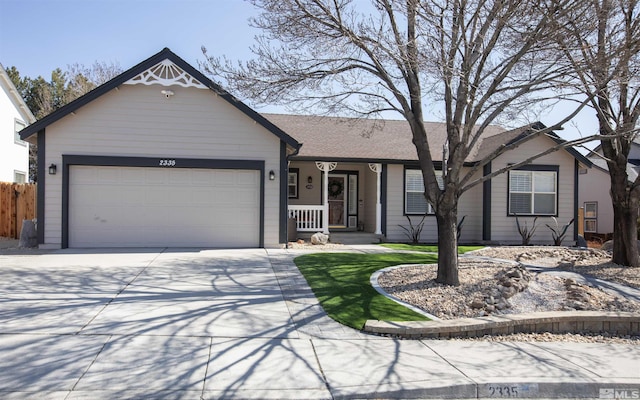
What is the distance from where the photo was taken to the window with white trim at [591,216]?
954 inches

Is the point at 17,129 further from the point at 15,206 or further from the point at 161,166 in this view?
the point at 161,166

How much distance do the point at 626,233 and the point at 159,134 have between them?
11.8 metres

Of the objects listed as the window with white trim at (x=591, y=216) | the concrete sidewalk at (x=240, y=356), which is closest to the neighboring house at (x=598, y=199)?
the window with white trim at (x=591, y=216)

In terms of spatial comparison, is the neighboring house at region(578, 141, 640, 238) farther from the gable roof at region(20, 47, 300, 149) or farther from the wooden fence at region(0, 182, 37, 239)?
the wooden fence at region(0, 182, 37, 239)

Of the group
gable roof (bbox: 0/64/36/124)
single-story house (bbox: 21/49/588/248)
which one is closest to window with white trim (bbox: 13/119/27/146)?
gable roof (bbox: 0/64/36/124)

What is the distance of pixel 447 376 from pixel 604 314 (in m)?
3.36

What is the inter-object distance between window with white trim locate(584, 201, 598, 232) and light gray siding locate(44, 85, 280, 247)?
59.6 ft

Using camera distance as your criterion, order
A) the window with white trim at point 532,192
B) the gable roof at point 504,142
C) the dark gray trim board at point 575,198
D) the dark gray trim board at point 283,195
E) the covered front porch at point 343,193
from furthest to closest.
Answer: the dark gray trim board at point 575,198 → the window with white trim at point 532,192 → the covered front porch at point 343,193 → the gable roof at point 504,142 → the dark gray trim board at point 283,195

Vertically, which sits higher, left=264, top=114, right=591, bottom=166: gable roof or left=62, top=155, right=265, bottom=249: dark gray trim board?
left=264, top=114, right=591, bottom=166: gable roof

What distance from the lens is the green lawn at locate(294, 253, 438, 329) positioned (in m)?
6.89

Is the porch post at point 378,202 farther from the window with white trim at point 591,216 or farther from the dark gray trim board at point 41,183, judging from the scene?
the window with white trim at point 591,216

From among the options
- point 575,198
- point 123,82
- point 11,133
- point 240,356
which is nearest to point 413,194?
point 575,198

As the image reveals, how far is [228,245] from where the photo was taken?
1391cm

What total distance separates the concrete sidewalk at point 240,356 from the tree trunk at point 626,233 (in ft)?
17.0
